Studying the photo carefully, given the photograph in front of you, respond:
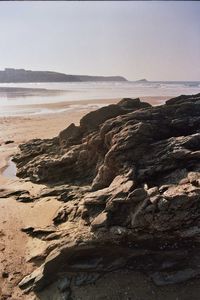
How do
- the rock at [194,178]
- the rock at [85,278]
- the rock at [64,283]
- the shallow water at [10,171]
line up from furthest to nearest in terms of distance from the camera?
the shallow water at [10,171]
the rock at [194,178]
the rock at [85,278]
the rock at [64,283]

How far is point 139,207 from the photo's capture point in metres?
11.7

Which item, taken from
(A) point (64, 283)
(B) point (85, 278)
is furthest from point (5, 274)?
(B) point (85, 278)

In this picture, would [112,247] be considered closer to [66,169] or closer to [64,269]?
[64,269]

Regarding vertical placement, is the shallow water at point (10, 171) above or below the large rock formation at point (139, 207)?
below

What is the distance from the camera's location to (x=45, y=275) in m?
11.7

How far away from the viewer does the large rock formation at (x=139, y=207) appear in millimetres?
11352

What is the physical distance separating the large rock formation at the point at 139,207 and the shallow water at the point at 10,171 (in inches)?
214

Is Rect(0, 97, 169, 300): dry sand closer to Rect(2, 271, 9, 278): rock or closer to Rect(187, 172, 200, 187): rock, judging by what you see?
Rect(2, 271, 9, 278): rock

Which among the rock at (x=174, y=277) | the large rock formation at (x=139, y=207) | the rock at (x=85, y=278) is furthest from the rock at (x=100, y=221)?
the rock at (x=174, y=277)

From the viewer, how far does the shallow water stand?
2225 centimetres

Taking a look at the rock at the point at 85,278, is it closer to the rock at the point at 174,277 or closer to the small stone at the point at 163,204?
the rock at the point at 174,277

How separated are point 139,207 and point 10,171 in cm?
1376

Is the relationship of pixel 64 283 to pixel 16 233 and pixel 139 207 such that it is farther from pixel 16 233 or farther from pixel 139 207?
pixel 16 233

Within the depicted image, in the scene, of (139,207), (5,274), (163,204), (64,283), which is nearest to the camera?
(163,204)
